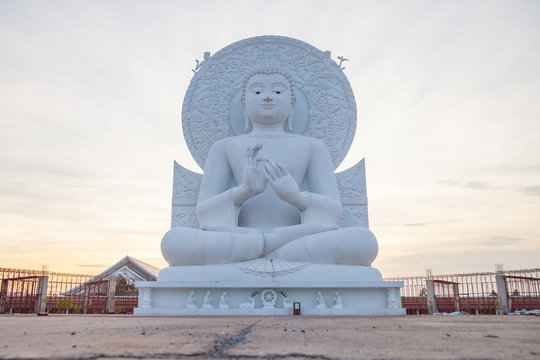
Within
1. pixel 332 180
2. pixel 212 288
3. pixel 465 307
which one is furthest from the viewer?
pixel 465 307

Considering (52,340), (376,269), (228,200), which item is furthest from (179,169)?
(52,340)

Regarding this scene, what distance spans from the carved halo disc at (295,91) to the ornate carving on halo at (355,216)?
867 mm

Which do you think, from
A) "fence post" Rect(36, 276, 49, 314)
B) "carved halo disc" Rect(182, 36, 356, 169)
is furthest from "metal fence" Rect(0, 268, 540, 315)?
"carved halo disc" Rect(182, 36, 356, 169)

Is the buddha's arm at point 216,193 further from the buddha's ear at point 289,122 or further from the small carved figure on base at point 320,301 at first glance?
the small carved figure on base at point 320,301

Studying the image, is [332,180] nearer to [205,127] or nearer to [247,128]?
[247,128]

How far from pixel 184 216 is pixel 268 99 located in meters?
2.46

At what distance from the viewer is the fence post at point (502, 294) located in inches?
404

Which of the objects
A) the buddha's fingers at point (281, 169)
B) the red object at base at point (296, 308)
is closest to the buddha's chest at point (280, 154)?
the buddha's fingers at point (281, 169)

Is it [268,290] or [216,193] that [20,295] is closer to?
[216,193]

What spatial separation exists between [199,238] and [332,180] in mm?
2465

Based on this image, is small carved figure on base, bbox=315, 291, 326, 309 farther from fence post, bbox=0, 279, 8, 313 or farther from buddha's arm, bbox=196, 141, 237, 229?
fence post, bbox=0, 279, 8, 313

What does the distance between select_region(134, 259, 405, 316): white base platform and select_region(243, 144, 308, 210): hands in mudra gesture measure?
3.13ft

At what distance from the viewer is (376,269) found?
6012 mm

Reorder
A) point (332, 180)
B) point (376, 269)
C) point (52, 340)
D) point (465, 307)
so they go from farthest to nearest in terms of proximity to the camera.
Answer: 1. point (465, 307)
2. point (332, 180)
3. point (376, 269)
4. point (52, 340)
